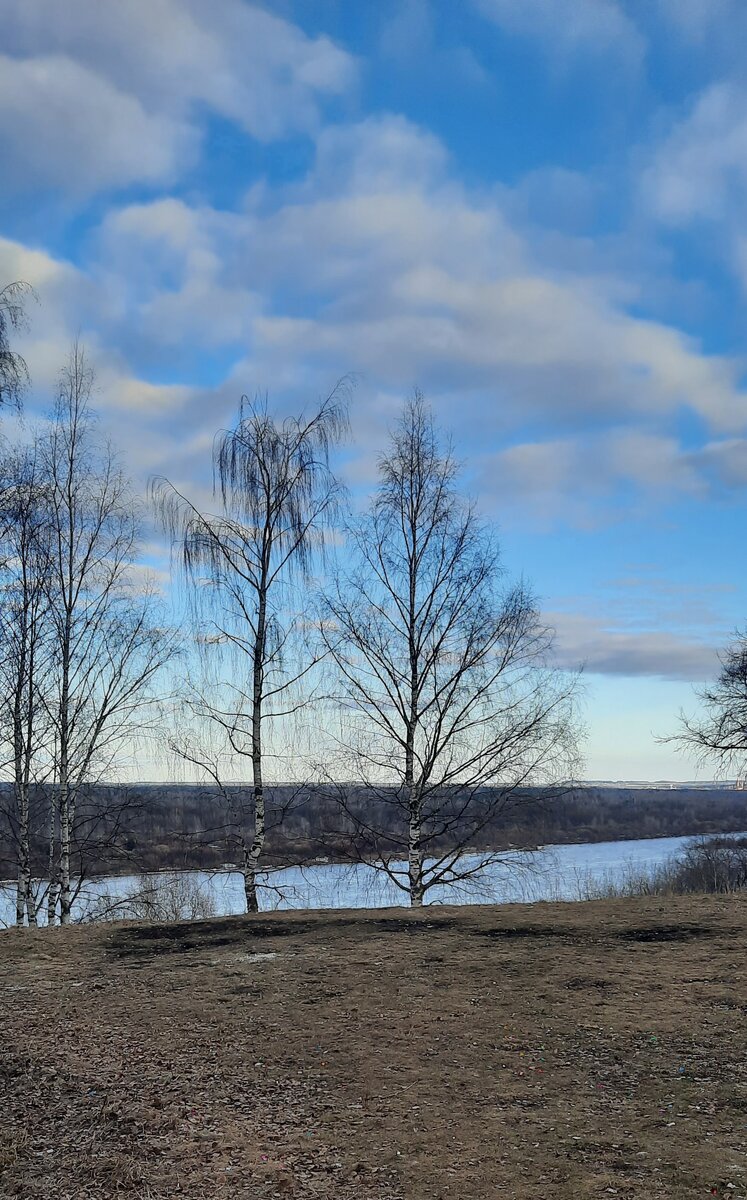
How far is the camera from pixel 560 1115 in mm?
4832

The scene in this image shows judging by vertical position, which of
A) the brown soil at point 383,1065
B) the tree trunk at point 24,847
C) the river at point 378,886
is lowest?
the river at point 378,886

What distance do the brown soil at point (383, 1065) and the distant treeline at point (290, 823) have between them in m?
4.37

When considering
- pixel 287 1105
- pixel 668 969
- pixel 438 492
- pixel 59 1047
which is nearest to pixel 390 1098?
pixel 287 1105

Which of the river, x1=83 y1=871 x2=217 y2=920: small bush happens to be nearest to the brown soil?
the river

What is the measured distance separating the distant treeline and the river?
26.3 inches

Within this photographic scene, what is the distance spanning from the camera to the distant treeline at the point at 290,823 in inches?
560

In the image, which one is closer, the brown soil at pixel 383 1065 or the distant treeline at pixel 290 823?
the brown soil at pixel 383 1065

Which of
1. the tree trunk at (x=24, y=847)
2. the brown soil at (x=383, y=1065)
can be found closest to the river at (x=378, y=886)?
the tree trunk at (x=24, y=847)

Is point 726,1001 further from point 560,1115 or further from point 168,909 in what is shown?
point 168,909

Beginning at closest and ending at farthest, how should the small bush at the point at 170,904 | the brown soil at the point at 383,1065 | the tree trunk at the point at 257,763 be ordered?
the brown soil at the point at 383,1065, the tree trunk at the point at 257,763, the small bush at the point at 170,904

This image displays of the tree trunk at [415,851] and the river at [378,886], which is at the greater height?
the tree trunk at [415,851]

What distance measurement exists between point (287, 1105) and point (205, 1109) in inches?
19.3

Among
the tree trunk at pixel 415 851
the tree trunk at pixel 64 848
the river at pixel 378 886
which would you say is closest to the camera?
the tree trunk at pixel 415 851

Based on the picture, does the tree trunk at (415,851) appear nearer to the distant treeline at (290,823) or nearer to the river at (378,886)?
the distant treeline at (290,823)
